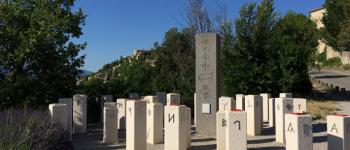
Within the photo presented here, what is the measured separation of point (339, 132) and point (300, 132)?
68 centimetres

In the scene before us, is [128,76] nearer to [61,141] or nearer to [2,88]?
[2,88]

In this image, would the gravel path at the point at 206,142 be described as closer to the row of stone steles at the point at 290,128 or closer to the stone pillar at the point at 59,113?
the row of stone steles at the point at 290,128

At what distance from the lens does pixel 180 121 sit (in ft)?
31.1

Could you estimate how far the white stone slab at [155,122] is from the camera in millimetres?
10945

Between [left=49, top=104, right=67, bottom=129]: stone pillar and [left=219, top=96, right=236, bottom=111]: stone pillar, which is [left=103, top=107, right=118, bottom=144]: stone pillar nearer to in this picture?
[left=49, top=104, right=67, bottom=129]: stone pillar

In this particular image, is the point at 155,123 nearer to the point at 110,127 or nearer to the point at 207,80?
the point at 110,127

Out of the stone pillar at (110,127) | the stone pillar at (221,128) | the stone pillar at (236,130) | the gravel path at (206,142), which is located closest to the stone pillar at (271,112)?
the gravel path at (206,142)

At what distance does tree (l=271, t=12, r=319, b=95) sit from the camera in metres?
21.8

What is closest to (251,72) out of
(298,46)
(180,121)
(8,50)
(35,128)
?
(298,46)

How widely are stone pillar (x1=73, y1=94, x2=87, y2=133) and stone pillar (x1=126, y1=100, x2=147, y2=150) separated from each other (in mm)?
3778

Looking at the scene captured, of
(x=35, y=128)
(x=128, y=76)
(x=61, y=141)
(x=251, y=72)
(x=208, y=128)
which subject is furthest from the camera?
(x=251, y=72)

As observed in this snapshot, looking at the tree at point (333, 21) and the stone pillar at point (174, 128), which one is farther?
the tree at point (333, 21)

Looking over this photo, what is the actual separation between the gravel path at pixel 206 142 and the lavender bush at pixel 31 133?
1.32m

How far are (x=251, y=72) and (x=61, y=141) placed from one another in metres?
13.8
